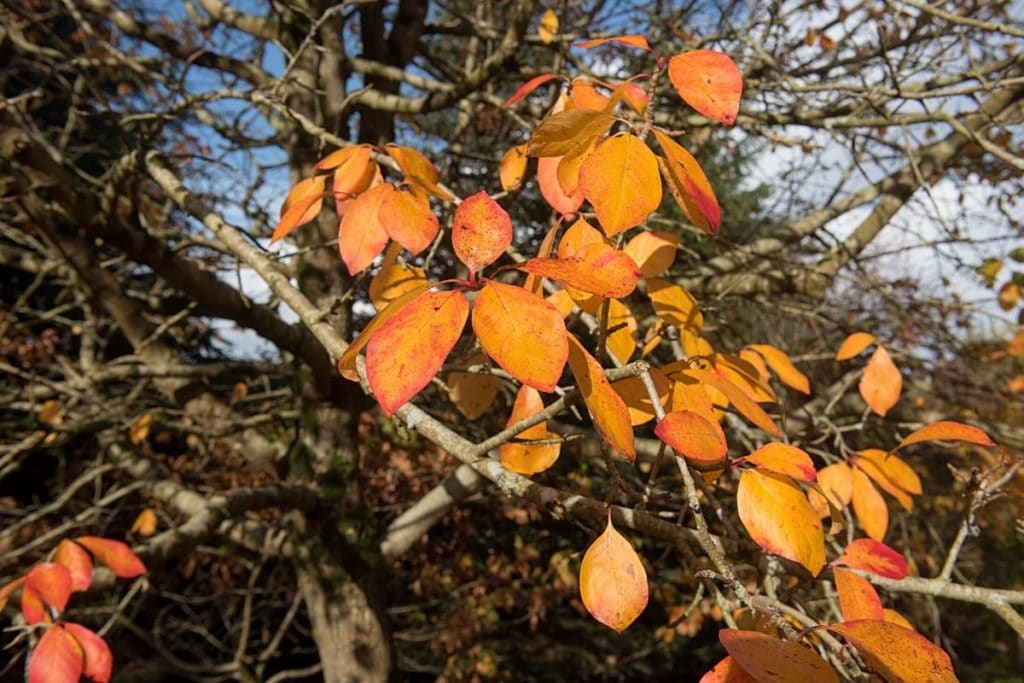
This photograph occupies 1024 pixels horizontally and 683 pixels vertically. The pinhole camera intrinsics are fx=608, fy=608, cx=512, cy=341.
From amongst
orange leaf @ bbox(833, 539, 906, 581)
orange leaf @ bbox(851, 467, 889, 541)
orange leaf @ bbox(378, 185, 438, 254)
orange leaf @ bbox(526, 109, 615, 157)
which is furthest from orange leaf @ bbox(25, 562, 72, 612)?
orange leaf @ bbox(851, 467, 889, 541)

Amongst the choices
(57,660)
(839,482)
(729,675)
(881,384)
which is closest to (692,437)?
(729,675)

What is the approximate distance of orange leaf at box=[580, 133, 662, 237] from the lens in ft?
2.06

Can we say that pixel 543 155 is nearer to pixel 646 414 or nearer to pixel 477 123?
pixel 646 414

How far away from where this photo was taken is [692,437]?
595 mm

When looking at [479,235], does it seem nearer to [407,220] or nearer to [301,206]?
[407,220]

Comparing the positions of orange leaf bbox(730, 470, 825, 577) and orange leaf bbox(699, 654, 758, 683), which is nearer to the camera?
orange leaf bbox(699, 654, 758, 683)

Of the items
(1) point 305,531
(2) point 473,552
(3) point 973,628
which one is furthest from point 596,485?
(3) point 973,628

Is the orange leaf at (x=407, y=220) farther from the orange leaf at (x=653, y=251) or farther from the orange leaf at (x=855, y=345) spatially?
the orange leaf at (x=855, y=345)

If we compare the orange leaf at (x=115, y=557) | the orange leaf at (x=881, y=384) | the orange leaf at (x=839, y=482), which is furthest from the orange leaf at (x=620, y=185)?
the orange leaf at (x=115, y=557)

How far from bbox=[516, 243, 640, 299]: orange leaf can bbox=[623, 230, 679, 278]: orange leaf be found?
1.03ft

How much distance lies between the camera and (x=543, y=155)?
0.65m

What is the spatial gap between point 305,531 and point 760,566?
1.78 meters

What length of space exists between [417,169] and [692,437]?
652mm

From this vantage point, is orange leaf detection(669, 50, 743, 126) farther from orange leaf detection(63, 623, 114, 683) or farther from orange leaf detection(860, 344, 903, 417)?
orange leaf detection(63, 623, 114, 683)
